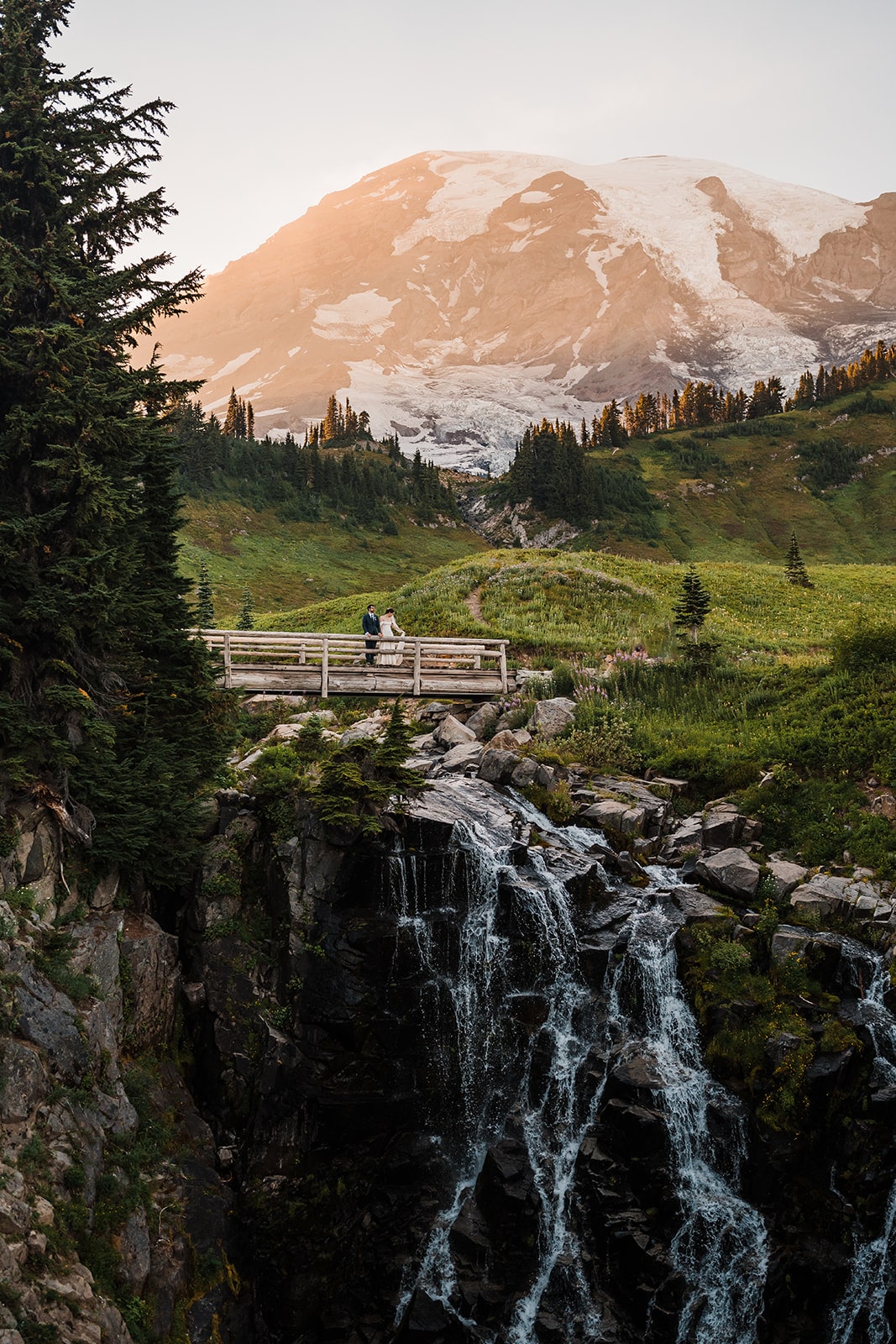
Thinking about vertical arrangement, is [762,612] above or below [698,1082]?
above

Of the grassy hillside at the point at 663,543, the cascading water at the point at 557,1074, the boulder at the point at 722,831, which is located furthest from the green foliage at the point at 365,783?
the grassy hillside at the point at 663,543

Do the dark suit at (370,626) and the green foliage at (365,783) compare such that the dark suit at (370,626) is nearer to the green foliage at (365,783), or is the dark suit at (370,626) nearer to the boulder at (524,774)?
the boulder at (524,774)

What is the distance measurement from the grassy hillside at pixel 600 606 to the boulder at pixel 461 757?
8.71 m

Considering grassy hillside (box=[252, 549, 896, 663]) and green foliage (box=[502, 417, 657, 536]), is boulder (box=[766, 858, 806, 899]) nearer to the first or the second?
grassy hillside (box=[252, 549, 896, 663])

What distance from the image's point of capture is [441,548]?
3799 inches

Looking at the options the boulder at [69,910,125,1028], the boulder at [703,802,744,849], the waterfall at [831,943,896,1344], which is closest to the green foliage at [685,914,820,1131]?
the waterfall at [831,943,896,1344]

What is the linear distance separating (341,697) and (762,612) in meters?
22.3

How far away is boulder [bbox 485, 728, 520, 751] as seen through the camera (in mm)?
22297

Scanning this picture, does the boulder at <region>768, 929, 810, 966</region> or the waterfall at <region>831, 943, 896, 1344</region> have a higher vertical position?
the boulder at <region>768, 929, 810, 966</region>

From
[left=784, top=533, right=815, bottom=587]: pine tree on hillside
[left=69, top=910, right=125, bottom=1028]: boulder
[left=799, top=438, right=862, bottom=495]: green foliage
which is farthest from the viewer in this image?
[left=799, top=438, right=862, bottom=495]: green foliage

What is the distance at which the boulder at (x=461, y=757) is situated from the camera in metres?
21.6

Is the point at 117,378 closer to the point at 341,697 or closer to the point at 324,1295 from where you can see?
the point at 341,697

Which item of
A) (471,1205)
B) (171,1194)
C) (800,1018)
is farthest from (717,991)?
(171,1194)

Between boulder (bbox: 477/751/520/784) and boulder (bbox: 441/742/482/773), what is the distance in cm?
52
